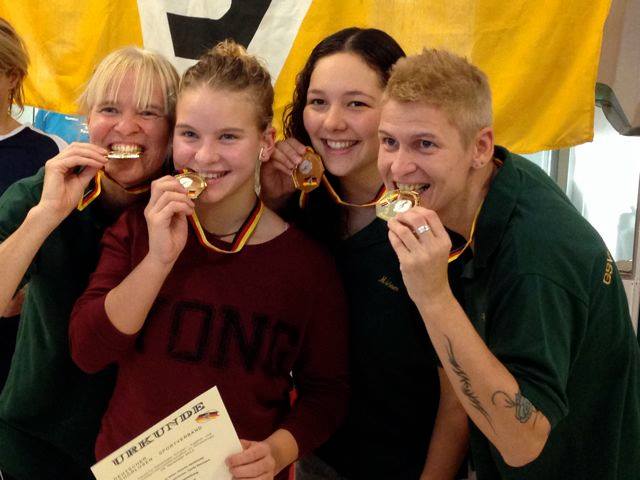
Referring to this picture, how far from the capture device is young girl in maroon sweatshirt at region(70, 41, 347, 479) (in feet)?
5.53

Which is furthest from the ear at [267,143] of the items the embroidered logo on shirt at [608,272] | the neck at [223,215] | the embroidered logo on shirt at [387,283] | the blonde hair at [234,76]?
the embroidered logo on shirt at [608,272]

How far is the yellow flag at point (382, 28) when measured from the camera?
2588mm

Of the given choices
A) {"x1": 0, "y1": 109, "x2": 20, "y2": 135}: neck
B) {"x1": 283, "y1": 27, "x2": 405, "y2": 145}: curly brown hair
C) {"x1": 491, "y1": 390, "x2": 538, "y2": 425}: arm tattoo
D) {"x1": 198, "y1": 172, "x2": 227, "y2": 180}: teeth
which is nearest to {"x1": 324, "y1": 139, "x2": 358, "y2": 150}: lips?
{"x1": 283, "y1": 27, "x2": 405, "y2": 145}: curly brown hair

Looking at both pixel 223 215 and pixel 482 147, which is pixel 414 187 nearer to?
pixel 482 147

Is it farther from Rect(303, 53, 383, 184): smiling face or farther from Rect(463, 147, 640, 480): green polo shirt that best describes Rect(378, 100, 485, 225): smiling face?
Rect(303, 53, 383, 184): smiling face

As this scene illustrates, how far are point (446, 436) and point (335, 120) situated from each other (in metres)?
0.87

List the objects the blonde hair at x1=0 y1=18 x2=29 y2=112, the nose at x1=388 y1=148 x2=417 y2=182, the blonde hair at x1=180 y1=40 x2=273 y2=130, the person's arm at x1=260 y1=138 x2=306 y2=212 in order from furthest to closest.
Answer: the blonde hair at x1=0 y1=18 x2=29 y2=112, the person's arm at x1=260 y1=138 x2=306 y2=212, the blonde hair at x1=180 y1=40 x2=273 y2=130, the nose at x1=388 y1=148 x2=417 y2=182

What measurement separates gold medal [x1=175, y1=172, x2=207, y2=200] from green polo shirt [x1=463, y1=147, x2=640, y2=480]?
2.16 feet

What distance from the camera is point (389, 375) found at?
1930 mm

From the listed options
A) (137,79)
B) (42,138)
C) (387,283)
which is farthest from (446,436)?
(42,138)

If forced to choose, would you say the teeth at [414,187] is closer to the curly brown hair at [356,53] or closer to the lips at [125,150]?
the curly brown hair at [356,53]

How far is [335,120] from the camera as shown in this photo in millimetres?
A: 1960

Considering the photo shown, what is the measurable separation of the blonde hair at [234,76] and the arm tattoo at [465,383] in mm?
806

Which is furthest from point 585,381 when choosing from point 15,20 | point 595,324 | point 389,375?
point 15,20
